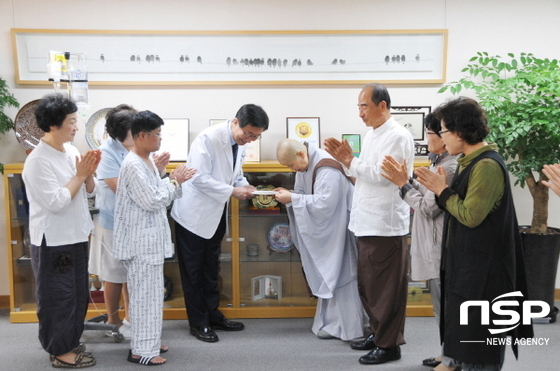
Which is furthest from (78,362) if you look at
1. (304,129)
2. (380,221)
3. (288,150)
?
(304,129)

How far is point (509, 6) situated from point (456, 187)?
2.34 metres

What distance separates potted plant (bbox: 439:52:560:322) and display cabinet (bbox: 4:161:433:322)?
0.64 m

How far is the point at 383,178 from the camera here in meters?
2.88

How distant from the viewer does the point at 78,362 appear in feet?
9.98

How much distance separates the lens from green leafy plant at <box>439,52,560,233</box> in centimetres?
351

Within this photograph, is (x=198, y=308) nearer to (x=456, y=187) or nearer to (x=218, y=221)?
(x=218, y=221)

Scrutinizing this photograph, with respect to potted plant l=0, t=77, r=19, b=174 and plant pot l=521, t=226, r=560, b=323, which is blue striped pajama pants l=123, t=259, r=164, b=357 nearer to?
potted plant l=0, t=77, r=19, b=174

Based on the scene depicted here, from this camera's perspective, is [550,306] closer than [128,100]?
Yes

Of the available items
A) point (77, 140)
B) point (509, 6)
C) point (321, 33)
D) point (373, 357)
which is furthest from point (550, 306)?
point (77, 140)

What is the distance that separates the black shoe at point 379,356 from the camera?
306 centimetres

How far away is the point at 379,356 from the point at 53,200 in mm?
1951

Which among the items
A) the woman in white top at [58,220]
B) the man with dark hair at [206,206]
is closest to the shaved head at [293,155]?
the man with dark hair at [206,206]

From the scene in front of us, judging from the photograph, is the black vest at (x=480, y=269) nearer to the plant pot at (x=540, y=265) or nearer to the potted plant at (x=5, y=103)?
the plant pot at (x=540, y=265)

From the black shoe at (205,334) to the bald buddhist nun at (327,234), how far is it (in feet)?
2.22
